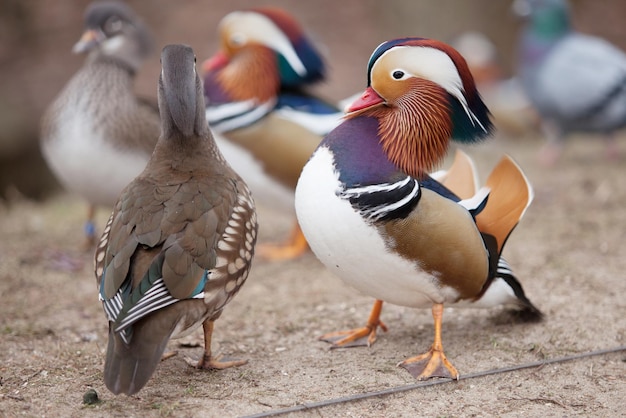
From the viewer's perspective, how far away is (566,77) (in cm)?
586

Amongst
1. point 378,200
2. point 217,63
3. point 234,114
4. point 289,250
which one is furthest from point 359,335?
point 217,63

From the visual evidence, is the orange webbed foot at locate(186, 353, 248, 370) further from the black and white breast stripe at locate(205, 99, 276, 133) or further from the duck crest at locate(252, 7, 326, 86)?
the duck crest at locate(252, 7, 326, 86)

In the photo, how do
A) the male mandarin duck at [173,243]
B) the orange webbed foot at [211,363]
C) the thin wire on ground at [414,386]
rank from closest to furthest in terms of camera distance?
the male mandarin duck at [173,243], the thin wire on ground at [414,386], the orange webbed foot at [211,363]

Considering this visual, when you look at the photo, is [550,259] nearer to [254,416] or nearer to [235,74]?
[235,74]

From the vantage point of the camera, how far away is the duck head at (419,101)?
251 cm

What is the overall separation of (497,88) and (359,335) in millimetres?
5803

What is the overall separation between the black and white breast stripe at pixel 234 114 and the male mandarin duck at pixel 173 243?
1.23 metres

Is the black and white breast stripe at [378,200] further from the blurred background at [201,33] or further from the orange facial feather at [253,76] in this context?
the blurred background at [201,33]

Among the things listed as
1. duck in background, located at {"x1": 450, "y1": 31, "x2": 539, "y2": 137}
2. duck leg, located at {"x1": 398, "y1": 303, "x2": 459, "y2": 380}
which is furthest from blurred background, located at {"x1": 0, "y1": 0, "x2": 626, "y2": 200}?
duck leg, located at {"x1": 398, "y1": 303, "x2": 459, "y2": 380}

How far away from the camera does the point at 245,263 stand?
8.21 ft

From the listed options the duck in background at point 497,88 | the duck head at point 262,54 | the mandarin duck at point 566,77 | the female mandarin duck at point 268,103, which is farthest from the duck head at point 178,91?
the duck in background at point 497,88

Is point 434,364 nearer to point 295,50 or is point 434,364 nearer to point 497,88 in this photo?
point 295,50

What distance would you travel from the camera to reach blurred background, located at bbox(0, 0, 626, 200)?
7.54 meters

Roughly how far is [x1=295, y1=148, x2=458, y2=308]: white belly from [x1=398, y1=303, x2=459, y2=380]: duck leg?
0.13 m
